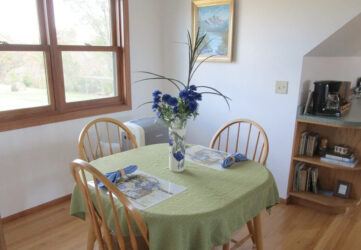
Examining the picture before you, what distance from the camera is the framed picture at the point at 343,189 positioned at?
262cm

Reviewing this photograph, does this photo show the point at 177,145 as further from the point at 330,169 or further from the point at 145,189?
the point at 330,169

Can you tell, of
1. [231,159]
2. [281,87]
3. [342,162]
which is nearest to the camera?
[231,159]

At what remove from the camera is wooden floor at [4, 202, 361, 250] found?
2.13m

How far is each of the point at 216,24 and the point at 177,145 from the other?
1.70 metres

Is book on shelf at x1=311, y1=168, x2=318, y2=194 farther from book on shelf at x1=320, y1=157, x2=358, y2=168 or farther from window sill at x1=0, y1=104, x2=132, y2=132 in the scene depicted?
window sill at x1=0, y1=104, x2=132, y2=132

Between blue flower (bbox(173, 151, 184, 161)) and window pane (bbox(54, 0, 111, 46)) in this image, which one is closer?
blue flower (bbox(173, 151, 184, 161))

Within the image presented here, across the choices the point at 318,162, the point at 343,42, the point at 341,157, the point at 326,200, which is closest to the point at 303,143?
the point at 318,162

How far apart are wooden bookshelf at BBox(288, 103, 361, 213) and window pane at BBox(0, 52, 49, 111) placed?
220 cm

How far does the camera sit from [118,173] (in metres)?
1.51

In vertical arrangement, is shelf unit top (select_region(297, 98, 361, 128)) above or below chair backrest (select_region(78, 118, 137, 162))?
above

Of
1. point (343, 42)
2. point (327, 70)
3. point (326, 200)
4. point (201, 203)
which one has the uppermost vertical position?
point (343, 42)

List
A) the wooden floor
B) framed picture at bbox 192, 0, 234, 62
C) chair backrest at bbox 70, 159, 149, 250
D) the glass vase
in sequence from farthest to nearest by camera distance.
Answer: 1. framed picture at bbox 192, 0, 234, 62
2. the wooden floor
3. the glass vase
4. chair backrest at bbox 70, 159, 149, 250

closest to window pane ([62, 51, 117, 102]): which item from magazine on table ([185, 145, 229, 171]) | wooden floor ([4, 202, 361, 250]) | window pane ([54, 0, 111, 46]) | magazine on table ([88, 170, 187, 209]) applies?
window pane ([54, 0, 111, 46])

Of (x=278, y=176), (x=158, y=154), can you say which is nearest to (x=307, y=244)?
(x=278, y=176)
